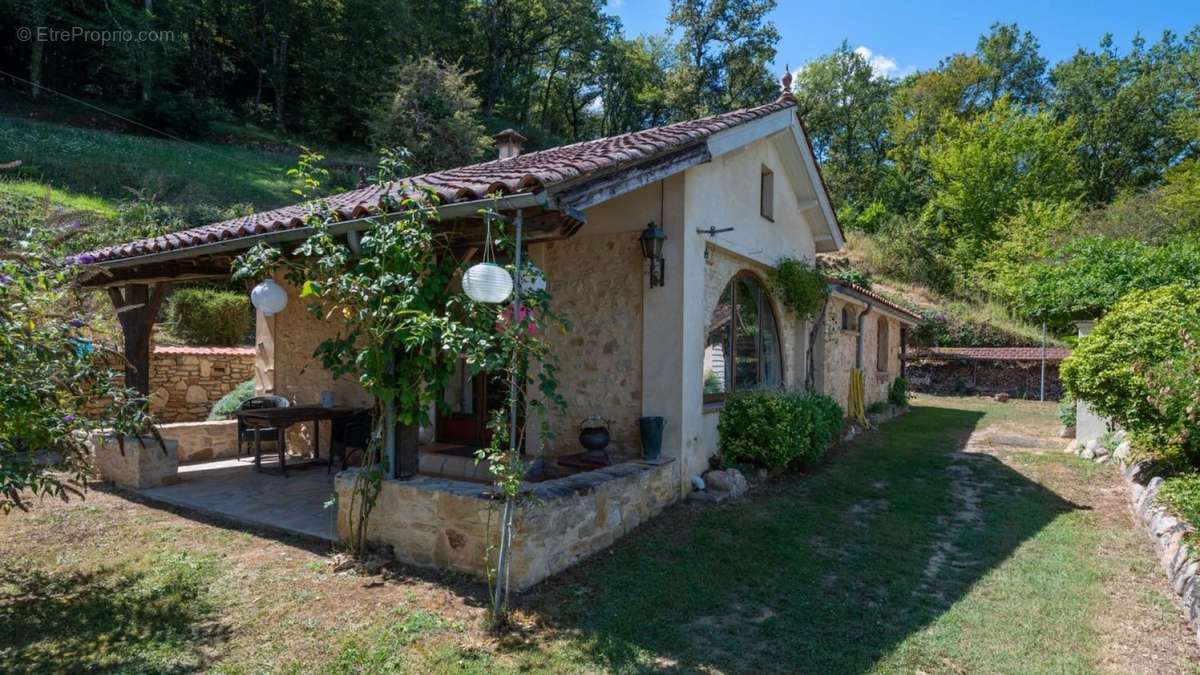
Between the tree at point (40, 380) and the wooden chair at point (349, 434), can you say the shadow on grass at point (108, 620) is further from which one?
the wooden chair at point (349, 434)

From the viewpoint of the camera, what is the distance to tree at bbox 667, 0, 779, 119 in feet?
119

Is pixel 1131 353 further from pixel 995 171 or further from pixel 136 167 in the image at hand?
pixel 995 171

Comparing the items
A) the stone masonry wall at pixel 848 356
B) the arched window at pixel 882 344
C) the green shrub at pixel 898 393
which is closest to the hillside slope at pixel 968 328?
the green shrub at pixel 898 393

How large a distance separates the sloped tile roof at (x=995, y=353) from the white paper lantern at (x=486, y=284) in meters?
24.0

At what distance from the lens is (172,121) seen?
96.2 feet

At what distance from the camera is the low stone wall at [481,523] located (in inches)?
178

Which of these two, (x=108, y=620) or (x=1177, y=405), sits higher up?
(x=1177, y=405)

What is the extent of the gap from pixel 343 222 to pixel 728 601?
4.05 meters

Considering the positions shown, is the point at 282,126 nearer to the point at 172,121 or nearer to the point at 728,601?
the point at 172,121

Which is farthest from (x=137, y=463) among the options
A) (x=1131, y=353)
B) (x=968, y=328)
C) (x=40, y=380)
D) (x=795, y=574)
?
(x=968, y=328)

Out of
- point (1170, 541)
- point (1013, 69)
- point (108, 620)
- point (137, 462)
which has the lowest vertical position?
point (108, 620)

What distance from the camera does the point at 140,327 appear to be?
7.92 meters

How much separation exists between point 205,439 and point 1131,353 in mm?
12521

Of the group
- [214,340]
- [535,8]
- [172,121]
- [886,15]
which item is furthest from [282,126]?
[886,15]
